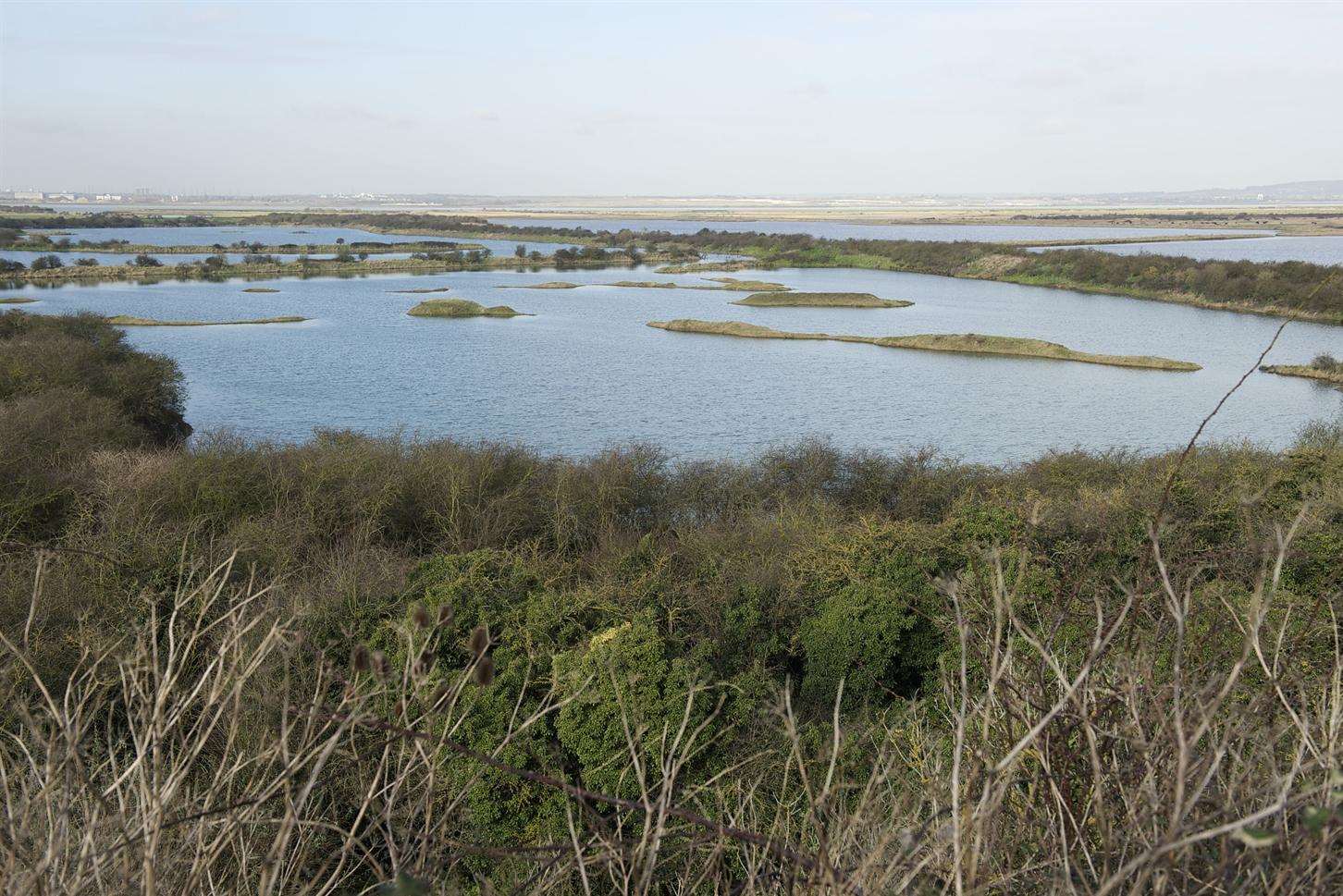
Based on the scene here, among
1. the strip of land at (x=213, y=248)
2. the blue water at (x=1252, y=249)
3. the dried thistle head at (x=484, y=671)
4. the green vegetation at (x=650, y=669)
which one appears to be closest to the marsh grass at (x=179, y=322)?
the green vegetation at (x=650, y=669)

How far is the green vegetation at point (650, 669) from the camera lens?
9.82 ft

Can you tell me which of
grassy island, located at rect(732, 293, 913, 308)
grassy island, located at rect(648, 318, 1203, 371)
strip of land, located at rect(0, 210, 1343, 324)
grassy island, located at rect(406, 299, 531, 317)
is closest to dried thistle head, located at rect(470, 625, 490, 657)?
strip of land, located at rect(0, 210, 1343, 324)

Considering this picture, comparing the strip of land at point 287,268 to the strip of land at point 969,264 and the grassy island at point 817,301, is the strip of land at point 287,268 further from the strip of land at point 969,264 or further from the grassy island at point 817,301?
the grassy island at point 817,301

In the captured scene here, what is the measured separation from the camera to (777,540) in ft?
53.8

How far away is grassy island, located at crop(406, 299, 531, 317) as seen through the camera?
198 ft

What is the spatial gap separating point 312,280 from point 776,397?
191 ft

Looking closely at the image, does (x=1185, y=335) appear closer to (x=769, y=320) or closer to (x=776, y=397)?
(x=769, y=320)

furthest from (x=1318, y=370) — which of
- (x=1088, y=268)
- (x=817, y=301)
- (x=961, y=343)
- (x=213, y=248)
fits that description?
(x=213, y=248)

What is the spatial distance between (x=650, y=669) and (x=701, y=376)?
1281 inches

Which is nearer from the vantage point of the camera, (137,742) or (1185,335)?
(137,742)

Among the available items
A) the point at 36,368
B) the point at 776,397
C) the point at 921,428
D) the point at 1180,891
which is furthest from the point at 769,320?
the point at 1180,891

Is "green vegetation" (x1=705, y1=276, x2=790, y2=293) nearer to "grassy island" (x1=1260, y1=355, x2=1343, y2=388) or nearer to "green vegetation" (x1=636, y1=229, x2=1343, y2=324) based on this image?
"green vegetation" (x1=636, y1=229, x2=1343, y2=324)

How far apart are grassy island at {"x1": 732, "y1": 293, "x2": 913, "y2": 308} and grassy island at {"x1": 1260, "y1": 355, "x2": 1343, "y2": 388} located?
29319 millimetres

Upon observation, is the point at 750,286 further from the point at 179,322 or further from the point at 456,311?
the point at 179,322
